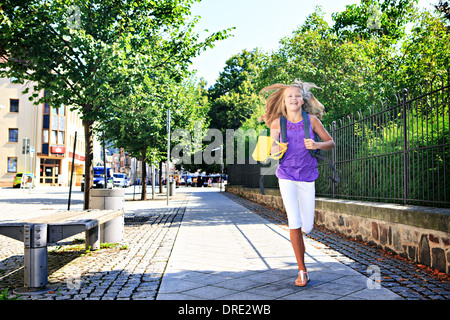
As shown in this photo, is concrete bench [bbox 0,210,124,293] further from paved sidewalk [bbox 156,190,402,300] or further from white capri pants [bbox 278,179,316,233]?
white capri pants [bbox 278,179,316,233]

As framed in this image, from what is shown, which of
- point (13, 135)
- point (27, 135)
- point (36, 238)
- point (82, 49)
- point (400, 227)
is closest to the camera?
point (36, 238)

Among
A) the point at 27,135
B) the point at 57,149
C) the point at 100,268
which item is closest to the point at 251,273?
the point at 100,268

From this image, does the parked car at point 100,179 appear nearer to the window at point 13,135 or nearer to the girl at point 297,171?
the window at point 13,135

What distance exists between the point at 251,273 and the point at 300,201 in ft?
4.11

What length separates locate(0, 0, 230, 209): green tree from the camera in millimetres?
8359

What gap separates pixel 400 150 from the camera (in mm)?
6531

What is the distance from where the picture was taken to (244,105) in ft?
133

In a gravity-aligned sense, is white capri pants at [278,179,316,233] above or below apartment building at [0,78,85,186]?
below

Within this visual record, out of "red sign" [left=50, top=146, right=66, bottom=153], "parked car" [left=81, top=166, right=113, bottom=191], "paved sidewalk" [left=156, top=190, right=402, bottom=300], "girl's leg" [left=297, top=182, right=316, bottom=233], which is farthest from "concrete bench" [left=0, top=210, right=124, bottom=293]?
"red sign" [left=50, top=146, right=66, bottom=153]

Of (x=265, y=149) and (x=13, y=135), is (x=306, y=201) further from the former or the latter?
(x=13, y=135)

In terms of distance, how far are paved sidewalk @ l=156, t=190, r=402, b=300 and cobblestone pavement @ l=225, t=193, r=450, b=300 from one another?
0.17 meters

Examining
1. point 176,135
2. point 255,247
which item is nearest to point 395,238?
point 255,247

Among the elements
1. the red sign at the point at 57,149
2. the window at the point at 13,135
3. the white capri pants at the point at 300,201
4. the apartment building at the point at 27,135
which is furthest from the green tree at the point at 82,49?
the window at the point at 13,135
